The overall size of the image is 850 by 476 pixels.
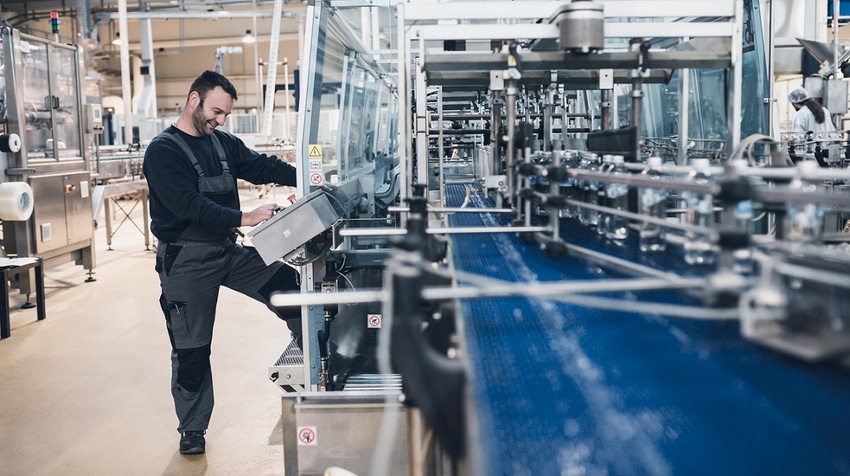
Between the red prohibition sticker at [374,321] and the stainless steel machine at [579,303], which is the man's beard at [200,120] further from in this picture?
the red prohibition sticker at [374,321]

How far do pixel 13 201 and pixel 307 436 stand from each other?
3972mm

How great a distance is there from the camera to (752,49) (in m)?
4.26

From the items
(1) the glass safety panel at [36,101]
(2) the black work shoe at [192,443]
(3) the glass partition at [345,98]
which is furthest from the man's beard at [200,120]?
(1) the glass safety panel at [36,101]

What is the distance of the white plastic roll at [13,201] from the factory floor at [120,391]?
75 centimetres

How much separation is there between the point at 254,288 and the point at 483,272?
5.03 ft

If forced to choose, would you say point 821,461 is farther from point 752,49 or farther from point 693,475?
point 752,49

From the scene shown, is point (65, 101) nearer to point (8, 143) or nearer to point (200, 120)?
point (8, 143)

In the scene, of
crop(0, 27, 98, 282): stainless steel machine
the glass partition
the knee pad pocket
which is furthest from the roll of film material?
the knee pad pocket

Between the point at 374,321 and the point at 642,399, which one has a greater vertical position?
the point at 642,399

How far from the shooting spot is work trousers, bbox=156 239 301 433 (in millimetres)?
2951

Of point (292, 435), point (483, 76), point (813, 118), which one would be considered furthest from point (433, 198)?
point (813, 118)

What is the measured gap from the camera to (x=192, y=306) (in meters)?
2.96

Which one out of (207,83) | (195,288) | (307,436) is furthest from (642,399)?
(207,83)

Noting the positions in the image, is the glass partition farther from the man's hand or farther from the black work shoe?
the black work shoe
